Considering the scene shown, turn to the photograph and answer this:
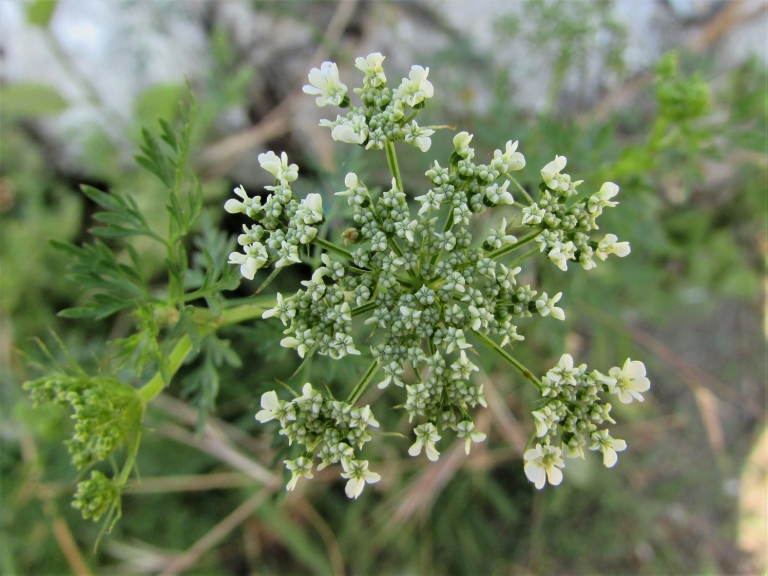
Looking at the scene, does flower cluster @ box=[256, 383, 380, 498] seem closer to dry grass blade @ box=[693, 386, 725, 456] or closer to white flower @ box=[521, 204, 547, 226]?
white flower @ box=[521, 204, 547, 226]

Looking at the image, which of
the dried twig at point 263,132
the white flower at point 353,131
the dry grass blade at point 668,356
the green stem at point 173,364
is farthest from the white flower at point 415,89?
the dried twig at point 263,132

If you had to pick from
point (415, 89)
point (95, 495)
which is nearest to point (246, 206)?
point (415, 89)

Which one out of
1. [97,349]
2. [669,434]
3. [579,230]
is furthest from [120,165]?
[669,434]

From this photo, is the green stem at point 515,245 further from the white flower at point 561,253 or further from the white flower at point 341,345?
the white flower at point 341,345

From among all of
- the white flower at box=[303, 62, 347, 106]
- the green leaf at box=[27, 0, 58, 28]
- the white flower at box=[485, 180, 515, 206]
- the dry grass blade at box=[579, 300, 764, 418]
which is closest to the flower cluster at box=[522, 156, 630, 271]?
the white flower at box=[485, 180, 515, 206]

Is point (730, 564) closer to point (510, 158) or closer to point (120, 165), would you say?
point (510, 158)
